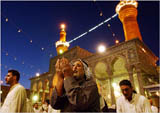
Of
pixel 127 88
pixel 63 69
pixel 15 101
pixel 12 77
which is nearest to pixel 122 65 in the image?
pixel 127 88

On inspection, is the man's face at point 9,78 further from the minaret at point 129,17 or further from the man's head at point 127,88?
the minaret at point 129,17

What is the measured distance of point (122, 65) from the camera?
51.0 feet

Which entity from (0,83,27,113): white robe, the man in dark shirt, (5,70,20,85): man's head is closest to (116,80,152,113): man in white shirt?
the man in dark shirt

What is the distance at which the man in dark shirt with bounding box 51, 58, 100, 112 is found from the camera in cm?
112

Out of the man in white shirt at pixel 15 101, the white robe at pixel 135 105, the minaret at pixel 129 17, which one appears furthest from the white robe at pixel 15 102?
the minaret at pixel 129 17

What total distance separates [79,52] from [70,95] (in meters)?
17.3

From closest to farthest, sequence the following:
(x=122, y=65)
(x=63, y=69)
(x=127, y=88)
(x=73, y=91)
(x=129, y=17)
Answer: (x=73, y=91) < (x=63, y=69) < (x=127, y=88) < (x=122, y=65) < (x=129, y=17)

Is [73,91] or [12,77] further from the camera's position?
[12,77]

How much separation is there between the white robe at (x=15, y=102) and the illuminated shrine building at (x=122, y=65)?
330cm

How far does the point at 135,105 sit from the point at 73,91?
7.44 feet

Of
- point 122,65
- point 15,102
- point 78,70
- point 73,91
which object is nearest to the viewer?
point 73,91

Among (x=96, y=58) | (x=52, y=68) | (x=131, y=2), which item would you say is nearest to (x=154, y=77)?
(x=96, y=58)

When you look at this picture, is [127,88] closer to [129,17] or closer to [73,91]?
[73,91]

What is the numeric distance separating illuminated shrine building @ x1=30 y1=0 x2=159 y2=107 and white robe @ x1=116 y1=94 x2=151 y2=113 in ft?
7.60
